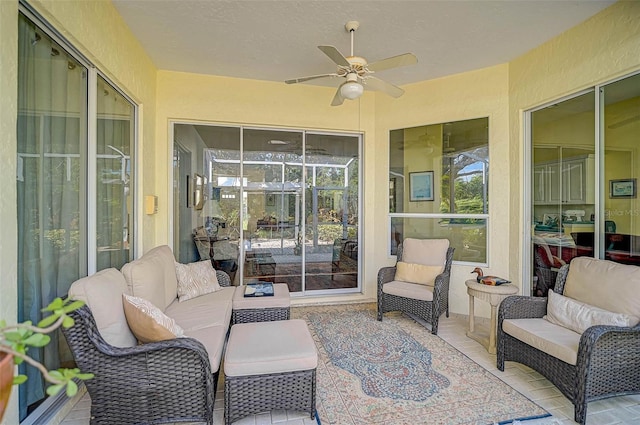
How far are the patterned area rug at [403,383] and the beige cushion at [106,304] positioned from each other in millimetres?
1370

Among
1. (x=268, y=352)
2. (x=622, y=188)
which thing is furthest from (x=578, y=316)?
(x=268, y=352)

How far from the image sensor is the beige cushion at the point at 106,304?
5.80 ft

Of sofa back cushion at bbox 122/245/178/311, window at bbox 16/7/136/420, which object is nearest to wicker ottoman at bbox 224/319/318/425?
sofa back cushion at bbox 122/245/178/311

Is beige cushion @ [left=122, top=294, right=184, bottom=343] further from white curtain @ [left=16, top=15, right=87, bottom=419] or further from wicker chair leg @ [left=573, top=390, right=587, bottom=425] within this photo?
wicker chair leg @ [left=573, top=390, right=587, bottom=425]

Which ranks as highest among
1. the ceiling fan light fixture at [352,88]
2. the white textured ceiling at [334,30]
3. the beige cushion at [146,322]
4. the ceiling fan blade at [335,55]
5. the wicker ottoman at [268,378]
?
the white textured ceiling at [334,30]

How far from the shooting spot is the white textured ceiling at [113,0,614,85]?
2.80 m

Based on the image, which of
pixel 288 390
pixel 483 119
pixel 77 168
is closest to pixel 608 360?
pixel 288 390

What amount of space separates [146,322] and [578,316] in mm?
2981

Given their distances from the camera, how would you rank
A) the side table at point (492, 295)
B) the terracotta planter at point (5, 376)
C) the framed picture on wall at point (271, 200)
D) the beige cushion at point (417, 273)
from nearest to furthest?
the terracotta planter at point (5, 376)
the side table at point (492, 295)
the beige cushion at point (417, 273)
the framed picture on wall at point (271, 200)

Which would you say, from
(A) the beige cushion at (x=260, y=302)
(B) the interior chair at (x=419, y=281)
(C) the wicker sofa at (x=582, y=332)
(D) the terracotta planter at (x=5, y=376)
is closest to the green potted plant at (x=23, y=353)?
(D) the terracotta planter at (x=5, y=376)

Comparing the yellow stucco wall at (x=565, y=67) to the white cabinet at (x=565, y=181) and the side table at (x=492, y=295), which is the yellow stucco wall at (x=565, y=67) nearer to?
the white cabinet at (x=565, y=181)

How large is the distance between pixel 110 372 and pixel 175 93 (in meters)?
3.51

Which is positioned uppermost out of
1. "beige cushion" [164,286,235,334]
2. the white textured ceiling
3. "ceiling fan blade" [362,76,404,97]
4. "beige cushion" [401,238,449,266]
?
the white textured ceiling

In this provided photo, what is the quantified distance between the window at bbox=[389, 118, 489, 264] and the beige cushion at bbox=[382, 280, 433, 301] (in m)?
0.92
